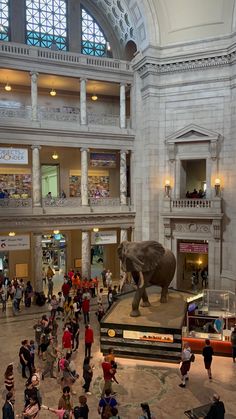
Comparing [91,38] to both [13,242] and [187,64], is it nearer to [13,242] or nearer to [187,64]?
[187,64]

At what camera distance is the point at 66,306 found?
54.7 feet

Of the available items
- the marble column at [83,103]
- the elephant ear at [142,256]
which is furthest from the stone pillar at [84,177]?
the elephant ear at [142,256]

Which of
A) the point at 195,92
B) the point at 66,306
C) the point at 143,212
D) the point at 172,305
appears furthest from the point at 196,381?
the point at 195,92

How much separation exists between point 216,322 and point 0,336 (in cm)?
834

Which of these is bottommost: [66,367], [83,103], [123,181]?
[66,367]

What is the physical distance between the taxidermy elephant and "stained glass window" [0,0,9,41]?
53.3 feet

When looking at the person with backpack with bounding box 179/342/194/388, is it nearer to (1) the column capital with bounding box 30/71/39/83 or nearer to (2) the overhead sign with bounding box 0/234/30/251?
(2) the overhead sign with bounding box 0/234/30/251

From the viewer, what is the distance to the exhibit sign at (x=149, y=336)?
12587 millimetres

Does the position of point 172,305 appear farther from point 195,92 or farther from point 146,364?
point 195,92

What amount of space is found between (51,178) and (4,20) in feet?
33.5

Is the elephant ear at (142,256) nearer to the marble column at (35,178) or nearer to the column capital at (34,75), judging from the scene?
the marble column at (35,178)

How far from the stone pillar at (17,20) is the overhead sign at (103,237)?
41.1 ft

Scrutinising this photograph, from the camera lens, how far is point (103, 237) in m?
22.7

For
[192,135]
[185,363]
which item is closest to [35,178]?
[192,135]
